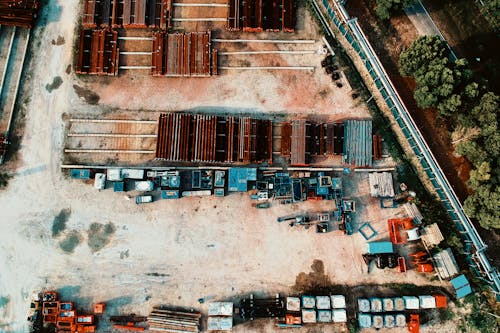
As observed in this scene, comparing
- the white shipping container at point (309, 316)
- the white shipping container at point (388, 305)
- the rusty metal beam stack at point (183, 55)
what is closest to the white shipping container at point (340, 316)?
the white shipping container at point (309, 316)

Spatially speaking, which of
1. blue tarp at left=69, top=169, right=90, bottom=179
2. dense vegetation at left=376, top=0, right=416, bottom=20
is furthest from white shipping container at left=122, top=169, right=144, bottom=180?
dense vegetation at left=376, top=0, right=416, bottom=20

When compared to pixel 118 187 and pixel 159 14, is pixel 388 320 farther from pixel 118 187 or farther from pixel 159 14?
A: pixel 159 14

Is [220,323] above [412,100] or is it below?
below

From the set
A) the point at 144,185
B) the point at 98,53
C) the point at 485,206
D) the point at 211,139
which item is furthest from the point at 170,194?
the point at 485,206

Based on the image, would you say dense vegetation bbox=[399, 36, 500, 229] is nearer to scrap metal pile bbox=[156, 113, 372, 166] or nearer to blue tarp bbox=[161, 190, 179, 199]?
scrap metal pile bbox=[156, 113, 372, 166]

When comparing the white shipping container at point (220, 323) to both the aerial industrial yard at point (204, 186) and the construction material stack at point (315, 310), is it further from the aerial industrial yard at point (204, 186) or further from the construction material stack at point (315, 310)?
the construction material stack at point (315, 310)

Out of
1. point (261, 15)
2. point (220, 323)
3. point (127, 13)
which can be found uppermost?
point (261, 15)

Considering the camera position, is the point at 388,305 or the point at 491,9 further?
the point at 491,9
